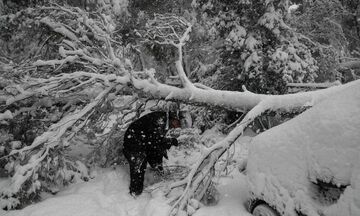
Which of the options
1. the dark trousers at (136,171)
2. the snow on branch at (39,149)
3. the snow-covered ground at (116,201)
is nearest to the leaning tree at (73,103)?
the snow on branch at (39,149)

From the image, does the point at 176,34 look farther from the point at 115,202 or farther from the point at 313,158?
the point at 313,158

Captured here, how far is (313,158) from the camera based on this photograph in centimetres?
295

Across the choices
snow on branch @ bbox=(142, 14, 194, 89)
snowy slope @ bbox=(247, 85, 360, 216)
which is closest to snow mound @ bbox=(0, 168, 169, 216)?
snowy slope @ bbox=(247, 85, 360, 216)

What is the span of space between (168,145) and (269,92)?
4285 millimetres

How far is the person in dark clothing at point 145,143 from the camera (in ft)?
18.4

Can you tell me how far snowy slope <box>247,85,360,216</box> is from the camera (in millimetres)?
2635

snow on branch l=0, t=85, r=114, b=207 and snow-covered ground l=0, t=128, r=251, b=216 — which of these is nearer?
Result: snow-covered ground l=0, t=128, r=251, b=216

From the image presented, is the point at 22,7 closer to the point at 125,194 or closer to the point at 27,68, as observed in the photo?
the point at 27,68

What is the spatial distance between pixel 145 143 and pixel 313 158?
341 centimetres

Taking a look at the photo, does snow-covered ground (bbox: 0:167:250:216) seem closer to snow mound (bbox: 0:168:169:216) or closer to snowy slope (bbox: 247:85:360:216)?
snow mound (bbox: 0:168:169:216)

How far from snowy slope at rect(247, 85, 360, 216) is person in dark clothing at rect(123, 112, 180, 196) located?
2.45m

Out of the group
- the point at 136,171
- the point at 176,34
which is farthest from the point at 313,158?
the point at 176,34

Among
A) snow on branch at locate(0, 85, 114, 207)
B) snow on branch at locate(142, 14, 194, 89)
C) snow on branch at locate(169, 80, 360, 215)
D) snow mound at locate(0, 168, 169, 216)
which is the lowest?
snow mound at locate(0, 168, 169, 216)

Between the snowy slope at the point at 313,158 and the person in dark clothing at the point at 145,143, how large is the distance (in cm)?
245
